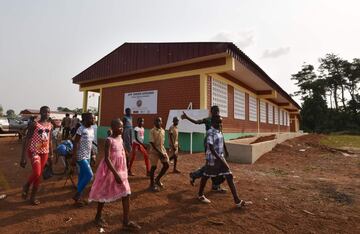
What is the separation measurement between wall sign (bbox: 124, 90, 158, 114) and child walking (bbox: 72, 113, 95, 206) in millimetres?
8310

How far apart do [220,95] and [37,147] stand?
30.3ft

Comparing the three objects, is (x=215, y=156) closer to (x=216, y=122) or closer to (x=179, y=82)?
(x=216, y=122)

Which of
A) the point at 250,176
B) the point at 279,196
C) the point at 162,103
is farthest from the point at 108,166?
the point at 162,103

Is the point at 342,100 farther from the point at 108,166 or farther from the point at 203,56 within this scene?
the point at 108,166

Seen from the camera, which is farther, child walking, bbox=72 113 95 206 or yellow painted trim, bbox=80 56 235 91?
yellow painted trim, bbox=80 56 235 91

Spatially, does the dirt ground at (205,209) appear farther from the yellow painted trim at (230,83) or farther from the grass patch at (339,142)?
the grass patch at (339,142)

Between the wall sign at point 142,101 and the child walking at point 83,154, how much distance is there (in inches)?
327

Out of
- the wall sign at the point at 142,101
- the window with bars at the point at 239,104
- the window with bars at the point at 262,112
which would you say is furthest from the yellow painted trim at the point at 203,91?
the window with bars at the point at 262,112

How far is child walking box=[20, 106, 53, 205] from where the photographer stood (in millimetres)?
4383

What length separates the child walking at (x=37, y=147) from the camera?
4.38 meters

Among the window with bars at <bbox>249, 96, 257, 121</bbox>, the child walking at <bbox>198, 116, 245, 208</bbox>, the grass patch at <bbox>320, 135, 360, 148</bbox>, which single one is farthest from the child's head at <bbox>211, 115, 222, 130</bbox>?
the grass patch at <bbox>320, 135, 360, 148</bbox>

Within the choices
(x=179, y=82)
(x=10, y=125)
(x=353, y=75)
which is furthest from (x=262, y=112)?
(x=353, y=75)

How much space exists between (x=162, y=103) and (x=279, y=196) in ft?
27.3

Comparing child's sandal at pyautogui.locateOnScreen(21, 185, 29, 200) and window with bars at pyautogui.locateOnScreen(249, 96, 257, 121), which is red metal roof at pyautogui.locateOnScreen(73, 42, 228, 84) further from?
child's sandal at pyautogui.locateOnScreen(21, 185, 29, 200)
